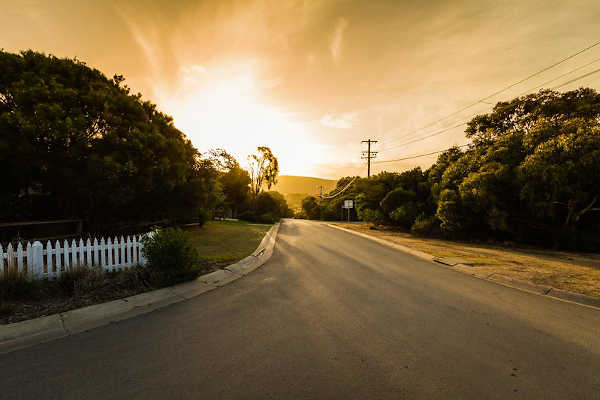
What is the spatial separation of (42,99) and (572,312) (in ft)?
44.5

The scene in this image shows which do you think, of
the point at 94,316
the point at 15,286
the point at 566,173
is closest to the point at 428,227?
the point at 566,173

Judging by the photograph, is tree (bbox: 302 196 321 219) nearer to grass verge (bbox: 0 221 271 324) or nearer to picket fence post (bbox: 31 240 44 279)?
grass verge (bbox: 0 221 271 324)

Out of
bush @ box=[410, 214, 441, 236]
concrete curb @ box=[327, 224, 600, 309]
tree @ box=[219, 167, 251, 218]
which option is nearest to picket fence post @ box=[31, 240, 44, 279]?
concrete curb @ box=[327, 224, 600, 309]

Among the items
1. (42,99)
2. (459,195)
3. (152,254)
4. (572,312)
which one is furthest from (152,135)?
(459,195)

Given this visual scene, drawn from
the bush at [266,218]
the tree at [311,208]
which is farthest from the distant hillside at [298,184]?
the bush at [266,218]

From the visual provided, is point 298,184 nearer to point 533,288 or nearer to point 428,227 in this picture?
point 428,227

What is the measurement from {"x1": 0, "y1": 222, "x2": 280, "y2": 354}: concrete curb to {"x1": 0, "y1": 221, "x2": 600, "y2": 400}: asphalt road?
230 mm

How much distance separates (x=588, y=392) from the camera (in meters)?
2.20

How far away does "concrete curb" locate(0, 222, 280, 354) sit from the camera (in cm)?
291

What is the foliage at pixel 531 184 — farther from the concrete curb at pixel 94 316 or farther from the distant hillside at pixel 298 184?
the distant hillside at pixel 298 184

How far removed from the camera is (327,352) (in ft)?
9.15

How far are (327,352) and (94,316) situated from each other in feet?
11.8

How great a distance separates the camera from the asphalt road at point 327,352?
220 centimetres

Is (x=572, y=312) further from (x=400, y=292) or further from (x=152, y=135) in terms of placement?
(x=152, y=135)
